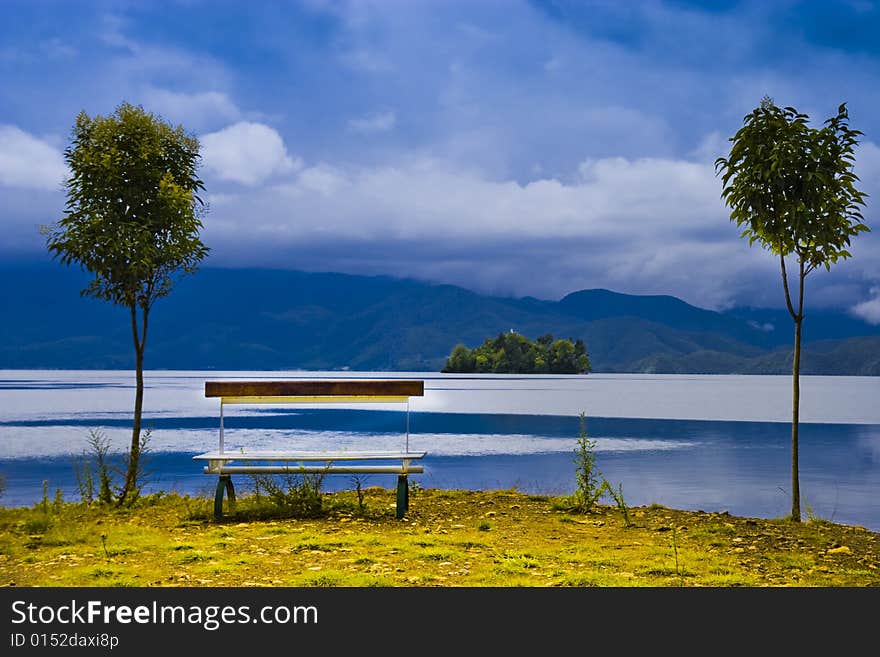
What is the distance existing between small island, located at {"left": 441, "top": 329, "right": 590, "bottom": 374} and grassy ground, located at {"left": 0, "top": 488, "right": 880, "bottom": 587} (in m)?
165

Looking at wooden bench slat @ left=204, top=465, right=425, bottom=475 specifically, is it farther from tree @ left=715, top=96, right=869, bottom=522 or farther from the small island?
the small island

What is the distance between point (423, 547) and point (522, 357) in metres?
173

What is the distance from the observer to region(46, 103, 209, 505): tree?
37.9 ft

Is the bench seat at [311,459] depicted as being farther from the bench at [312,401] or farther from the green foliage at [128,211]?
the green foliage at [128,211]

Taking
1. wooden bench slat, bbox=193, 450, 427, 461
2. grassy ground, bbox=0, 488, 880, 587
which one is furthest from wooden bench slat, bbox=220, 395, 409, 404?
grassy ground, bbox=0, 488, 880, 587

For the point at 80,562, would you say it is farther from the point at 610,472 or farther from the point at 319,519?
the point at 610,472

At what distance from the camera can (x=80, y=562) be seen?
25.0 ft

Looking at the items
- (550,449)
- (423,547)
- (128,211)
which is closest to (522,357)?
(550,449)

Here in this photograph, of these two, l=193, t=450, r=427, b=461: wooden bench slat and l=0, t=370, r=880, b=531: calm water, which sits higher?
l=193, t=450, r=427, b=461: wooden bench slat

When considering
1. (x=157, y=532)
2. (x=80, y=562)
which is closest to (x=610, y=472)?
(x=157, y=532)

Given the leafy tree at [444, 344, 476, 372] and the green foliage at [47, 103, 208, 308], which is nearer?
the green foliage at [47, 103, 208, 308]

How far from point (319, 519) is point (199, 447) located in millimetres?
21329

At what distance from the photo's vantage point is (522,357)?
18000cm

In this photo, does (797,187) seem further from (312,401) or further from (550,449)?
(550,449)
